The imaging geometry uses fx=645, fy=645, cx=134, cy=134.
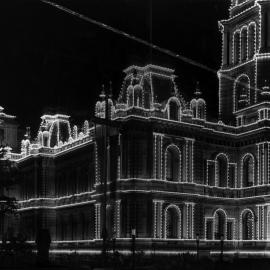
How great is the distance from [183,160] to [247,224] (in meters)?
8.58

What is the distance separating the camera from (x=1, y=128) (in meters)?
85.9

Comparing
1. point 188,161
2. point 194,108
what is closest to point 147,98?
point 194,108

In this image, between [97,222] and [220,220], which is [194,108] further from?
[97,222]

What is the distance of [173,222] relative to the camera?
52.8m

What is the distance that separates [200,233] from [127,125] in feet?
36.7

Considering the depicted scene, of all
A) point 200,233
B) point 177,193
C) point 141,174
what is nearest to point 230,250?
point 200,233

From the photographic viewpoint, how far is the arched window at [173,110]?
53219 mm

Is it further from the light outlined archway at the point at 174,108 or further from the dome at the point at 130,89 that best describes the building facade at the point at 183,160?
the dome at the point at 130,89

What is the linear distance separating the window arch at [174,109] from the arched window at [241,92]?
827 centimetres

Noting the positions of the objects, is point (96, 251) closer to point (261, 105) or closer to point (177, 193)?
point (177, 193)

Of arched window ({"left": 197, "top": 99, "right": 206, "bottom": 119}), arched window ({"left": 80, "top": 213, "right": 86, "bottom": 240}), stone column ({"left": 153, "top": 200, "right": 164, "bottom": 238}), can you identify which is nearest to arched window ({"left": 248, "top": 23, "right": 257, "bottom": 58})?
arched window ({"left": 197, "top": 99, "right": 206, "bottom": 119})

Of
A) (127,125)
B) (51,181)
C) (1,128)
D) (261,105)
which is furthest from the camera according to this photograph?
(1,128)

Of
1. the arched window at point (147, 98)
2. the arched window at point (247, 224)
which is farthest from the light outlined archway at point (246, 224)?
the arched window at point (147, 98)

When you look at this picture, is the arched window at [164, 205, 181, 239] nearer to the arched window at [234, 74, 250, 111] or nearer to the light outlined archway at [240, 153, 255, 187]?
the light outlined archway at [240, 153, 255, 187]
